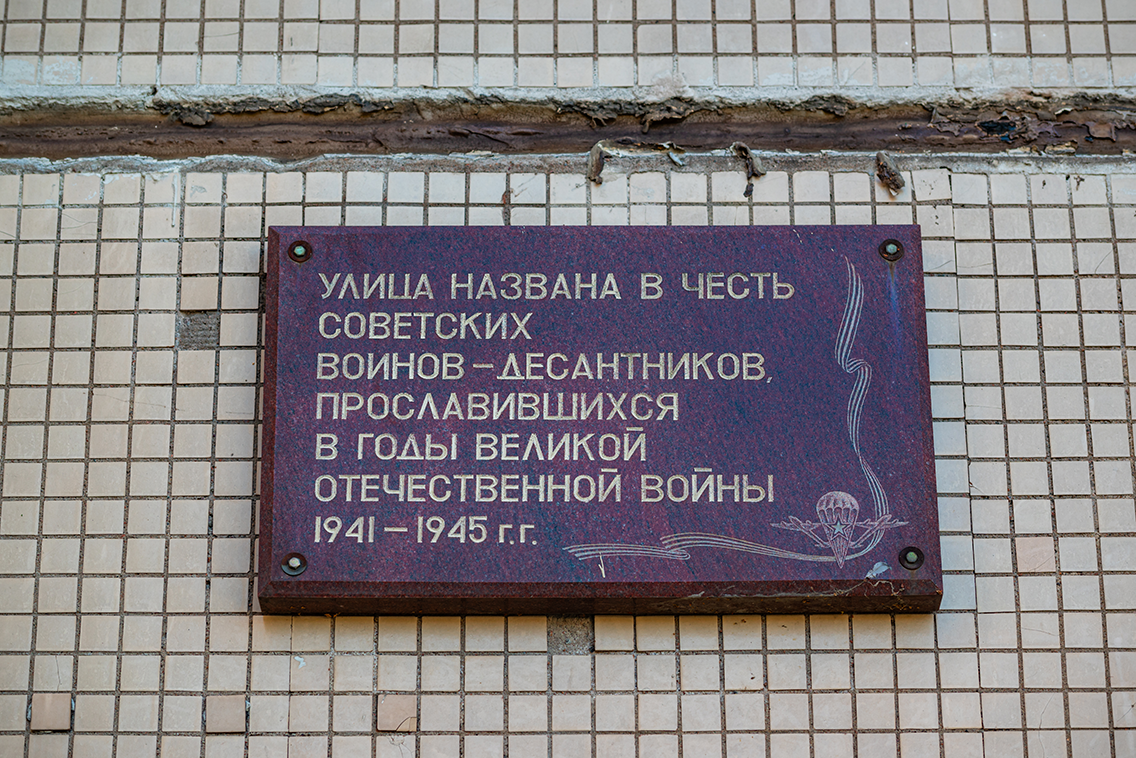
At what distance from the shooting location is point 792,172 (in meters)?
2.51

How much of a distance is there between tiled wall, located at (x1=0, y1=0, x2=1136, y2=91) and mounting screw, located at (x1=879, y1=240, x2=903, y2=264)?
0.46m

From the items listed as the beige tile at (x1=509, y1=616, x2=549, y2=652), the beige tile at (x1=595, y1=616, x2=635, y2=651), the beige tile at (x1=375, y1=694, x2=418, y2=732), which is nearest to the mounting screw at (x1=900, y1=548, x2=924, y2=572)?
the beige tile at (x1=595, y1=616, x2=635, y2=651)

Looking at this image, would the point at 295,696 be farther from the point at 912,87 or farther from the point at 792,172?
the point at 912,87

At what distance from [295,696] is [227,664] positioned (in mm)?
172

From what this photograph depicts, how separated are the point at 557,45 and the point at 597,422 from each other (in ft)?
3.27

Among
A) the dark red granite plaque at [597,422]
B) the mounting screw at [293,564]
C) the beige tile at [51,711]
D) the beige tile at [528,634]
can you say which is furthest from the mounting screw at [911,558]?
the beige tile at [51,711]

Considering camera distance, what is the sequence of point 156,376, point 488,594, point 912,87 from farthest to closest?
point 912,87 < point 156,376 < point 488,594

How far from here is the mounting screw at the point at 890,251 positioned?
2.37 metres

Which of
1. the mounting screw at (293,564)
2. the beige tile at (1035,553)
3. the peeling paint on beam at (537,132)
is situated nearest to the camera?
the mounting screw at (293,564)

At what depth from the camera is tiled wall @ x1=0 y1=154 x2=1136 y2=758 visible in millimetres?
2264

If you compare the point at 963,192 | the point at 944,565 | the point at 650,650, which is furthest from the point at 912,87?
the point at 650,650

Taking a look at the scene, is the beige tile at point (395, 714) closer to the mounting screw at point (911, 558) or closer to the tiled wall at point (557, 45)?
the mounting screw at point (911, 558)

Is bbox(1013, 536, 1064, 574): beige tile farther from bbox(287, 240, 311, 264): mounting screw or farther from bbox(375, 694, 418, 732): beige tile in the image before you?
bbox(287, 240, 311, 264): mounting screw

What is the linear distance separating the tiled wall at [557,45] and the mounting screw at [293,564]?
1.18 meters
